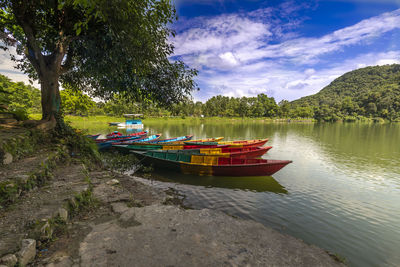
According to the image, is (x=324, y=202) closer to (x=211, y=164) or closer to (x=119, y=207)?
(x=211, y=164)

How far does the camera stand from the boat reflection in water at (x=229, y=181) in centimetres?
1010

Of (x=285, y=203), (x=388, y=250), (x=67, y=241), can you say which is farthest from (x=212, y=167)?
(x=67, y=241)

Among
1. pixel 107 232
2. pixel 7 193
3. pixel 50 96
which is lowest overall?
pixel 107 232

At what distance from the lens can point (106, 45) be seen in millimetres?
6809

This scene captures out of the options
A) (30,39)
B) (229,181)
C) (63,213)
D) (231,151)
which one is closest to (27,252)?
(63,213)

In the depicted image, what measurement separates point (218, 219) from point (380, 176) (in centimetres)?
1361

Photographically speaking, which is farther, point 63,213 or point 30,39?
point 30,39

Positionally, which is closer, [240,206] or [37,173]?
[37,173]

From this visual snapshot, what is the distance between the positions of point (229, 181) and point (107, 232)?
307 inches

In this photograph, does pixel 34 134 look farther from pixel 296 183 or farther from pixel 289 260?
pixel 296 183

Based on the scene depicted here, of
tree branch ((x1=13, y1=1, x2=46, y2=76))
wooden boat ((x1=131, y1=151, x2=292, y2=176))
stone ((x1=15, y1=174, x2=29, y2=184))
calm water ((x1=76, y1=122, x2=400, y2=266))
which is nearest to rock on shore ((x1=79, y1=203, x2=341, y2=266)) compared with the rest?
calm water ((x1=76, y1=122, x2=400, y2=266))

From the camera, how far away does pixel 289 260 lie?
407cm

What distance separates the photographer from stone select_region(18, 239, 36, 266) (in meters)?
2.63

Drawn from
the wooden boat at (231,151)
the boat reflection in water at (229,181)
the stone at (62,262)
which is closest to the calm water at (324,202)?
the boat reflection in water at (229,181)
